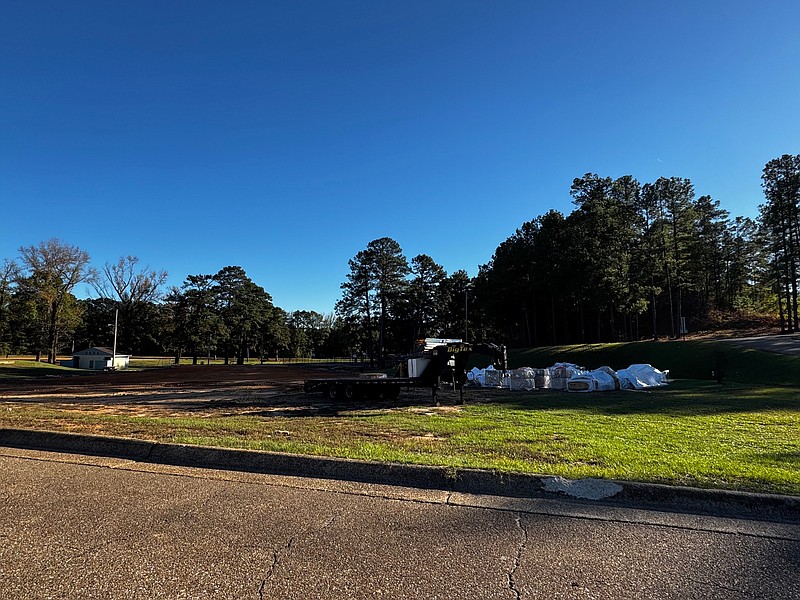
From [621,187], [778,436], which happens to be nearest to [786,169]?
[621,187]

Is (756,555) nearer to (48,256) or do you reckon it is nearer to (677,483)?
(677,483)

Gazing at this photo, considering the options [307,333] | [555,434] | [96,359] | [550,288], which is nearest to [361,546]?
[555,434]

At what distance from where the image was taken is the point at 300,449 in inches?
251

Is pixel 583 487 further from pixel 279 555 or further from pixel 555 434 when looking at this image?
pixel 555 434

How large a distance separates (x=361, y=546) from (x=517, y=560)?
1.12 m

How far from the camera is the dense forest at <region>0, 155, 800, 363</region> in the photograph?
149 feet

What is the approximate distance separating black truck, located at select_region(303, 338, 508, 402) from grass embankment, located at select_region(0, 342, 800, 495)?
1101 mm

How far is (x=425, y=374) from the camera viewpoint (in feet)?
48.9

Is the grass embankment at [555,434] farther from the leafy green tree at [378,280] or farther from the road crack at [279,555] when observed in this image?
the leafy green tree at [378,280]

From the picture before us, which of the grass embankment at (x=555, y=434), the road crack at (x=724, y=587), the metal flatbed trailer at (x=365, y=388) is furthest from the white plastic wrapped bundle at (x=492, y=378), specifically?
the road crack at (x=724, y=587)

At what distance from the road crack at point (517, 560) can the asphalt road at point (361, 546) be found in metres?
0.01

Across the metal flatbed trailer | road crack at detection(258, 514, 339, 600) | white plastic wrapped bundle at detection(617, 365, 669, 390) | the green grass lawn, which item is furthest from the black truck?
road crack at detection(258, 514, 339, 600)

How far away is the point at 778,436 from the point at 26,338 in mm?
94865

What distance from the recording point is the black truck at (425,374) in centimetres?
1378
